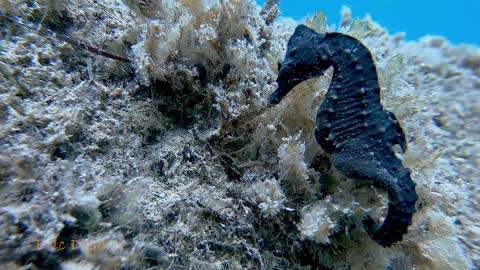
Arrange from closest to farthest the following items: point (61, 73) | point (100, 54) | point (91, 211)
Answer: point (91, 211) → point (61, 73) → point (100, 54)

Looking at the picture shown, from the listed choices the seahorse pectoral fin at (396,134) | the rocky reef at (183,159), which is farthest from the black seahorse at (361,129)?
the rocky reef at (183,159)

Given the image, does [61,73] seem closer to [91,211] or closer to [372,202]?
[91,211]

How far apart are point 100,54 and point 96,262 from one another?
6.28ft

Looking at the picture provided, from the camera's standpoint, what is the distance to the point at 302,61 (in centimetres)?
230

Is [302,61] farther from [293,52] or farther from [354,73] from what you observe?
[354,73]

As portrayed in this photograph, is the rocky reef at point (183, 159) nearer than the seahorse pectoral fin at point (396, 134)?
Yes

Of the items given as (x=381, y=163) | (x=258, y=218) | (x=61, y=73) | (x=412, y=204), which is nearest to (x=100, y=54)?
(x=61, y=73)

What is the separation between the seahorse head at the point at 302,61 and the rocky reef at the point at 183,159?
0.61ft

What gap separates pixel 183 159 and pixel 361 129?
1440mm

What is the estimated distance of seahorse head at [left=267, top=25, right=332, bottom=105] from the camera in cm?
224

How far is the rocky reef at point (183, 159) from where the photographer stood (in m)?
1.81

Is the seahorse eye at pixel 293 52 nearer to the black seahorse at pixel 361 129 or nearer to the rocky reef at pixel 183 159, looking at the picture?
the black seahorse at pixel 361 129

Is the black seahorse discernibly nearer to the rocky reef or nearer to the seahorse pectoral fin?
the seahorse pectoral fin

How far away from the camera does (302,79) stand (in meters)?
2.36
